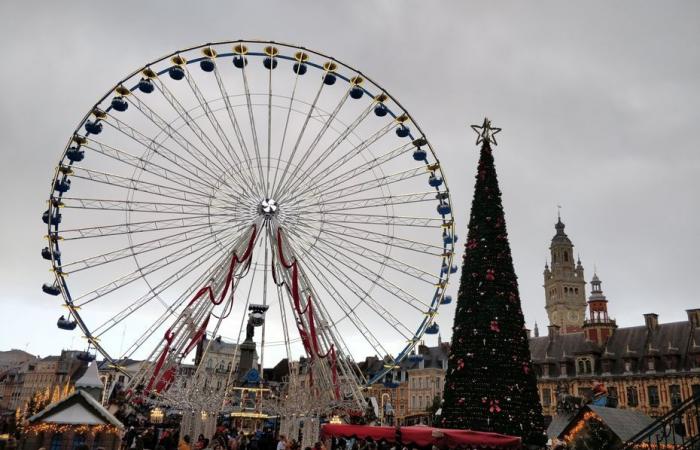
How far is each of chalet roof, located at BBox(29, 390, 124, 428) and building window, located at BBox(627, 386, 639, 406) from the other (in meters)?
46.2

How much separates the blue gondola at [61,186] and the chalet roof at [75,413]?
433 inches

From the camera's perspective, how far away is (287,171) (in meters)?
24.5

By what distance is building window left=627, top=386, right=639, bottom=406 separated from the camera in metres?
49.3

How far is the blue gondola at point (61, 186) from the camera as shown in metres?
24.2

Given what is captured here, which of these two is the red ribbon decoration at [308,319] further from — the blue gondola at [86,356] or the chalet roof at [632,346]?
the chalet roof at [632,346]

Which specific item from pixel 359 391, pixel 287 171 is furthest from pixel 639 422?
pixel 287 171

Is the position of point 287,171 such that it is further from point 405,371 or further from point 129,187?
point 405,371

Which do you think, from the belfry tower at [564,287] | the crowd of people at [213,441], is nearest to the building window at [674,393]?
the crowd of people at [213,441]

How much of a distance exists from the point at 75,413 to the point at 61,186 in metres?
11.5

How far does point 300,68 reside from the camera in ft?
81.8

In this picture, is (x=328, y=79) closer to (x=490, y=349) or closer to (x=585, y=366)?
(x=490, y=349)

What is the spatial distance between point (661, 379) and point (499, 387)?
1553 inches

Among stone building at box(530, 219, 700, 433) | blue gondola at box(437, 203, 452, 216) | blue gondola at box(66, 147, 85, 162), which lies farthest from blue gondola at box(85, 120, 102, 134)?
stone building at box(530, 219, 700, 433)

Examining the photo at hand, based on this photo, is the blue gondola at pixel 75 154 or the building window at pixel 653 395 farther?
the building window at pixel 653 395
